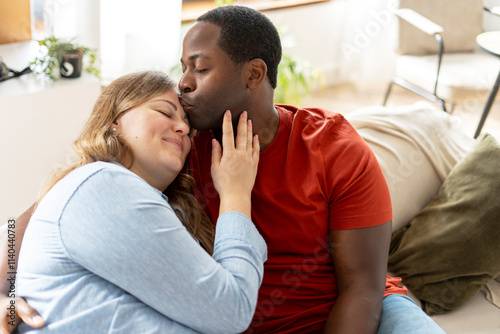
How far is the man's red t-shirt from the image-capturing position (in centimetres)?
139

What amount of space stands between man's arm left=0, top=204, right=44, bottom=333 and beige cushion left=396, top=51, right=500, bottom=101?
2.61 metres

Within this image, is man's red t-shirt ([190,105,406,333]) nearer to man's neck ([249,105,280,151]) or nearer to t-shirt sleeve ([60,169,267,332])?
man's neck ([249,105,280,151])

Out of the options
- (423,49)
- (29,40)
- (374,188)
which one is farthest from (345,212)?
(423,49)

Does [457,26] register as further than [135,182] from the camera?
Yes

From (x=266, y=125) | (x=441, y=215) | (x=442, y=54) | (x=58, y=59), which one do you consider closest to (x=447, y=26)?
(x=442, y=54)

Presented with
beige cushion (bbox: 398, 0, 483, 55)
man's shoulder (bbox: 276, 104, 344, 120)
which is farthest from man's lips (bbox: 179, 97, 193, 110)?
beige cushion (bbox: 398, 0, 483, 55)

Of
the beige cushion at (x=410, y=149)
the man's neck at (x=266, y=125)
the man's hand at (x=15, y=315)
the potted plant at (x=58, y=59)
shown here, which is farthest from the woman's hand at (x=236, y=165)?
the potted plant at (x=58, y=59)

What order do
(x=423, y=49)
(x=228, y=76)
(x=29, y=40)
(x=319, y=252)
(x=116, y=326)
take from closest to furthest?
(x=116, y=326) → (x=228, y=76) → (x=319, y=252) → (x=29, y=40) → (x=423, y=49)

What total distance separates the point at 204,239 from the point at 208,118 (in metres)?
0.30

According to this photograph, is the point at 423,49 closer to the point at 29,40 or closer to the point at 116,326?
the point at 29,40

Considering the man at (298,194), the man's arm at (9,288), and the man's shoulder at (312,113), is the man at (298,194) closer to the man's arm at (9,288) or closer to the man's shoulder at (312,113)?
the man's shoulder at (312,113)

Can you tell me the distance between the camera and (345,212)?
4.51 ft

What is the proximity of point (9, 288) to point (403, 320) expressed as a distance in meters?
0.95

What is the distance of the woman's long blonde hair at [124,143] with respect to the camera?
1251mm
